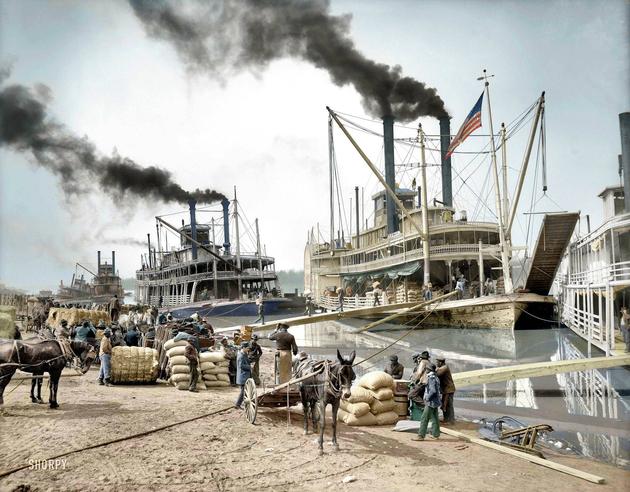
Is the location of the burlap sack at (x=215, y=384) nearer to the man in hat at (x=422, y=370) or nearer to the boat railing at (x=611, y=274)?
the man in hat at (x=422, y=370)

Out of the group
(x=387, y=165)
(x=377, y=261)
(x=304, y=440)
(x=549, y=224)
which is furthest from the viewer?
(x=387, y=165)

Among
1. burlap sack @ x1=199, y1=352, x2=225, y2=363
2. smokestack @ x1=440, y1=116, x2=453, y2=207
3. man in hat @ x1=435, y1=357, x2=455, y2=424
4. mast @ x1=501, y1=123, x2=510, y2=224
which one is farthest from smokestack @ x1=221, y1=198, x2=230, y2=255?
man in hat @ x1=435, y1=357, x2=455, y2=424

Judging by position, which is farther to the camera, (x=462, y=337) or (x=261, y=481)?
(x=462, y=337)

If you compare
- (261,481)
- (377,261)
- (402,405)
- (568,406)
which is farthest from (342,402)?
(377,261)

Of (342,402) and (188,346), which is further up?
(188,346)

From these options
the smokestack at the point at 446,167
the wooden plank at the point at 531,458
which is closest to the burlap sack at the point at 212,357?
the wooden plank at the point at 531,458

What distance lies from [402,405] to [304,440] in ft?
9.43

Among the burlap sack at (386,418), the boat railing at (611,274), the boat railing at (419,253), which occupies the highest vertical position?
the boat railing at (419,253)

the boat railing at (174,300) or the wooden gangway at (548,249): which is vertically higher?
the wooden gangway at (548,249)

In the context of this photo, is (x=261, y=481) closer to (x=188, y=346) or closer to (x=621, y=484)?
(x=621, y=484)

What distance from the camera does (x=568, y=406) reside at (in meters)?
11.6

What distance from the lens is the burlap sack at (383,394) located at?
9617 mm

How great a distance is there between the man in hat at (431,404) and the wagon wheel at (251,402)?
3.01m

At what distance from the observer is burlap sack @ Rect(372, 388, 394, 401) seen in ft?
31.6
